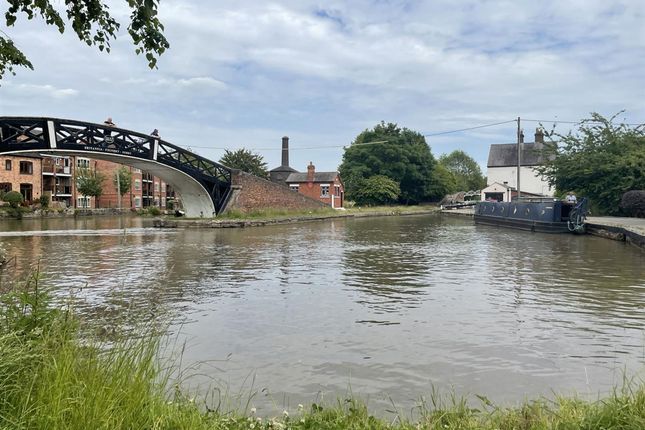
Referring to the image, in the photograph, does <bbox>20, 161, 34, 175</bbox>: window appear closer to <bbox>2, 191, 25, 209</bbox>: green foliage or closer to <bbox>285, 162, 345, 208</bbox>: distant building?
<bbox>2, 191, 25, 209</bbox>: green foliage

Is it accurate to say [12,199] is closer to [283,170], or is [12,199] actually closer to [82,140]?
[82,140]

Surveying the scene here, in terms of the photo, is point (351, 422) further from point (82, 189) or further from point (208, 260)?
point (82, 189)

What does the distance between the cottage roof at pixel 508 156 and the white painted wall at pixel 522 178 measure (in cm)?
70

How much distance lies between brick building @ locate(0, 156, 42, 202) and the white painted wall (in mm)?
55222

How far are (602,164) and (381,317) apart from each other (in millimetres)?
29056

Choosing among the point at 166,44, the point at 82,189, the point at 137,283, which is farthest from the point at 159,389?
the point at 82,189

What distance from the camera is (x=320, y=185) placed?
193 ft

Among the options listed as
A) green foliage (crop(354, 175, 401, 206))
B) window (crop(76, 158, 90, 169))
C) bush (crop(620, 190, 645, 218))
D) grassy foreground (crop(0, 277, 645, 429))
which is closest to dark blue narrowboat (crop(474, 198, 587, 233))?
bush (crop(620, 190, 645, 218))

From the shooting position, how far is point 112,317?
24.6 feet

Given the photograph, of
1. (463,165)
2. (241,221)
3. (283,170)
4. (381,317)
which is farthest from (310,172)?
(463,165)

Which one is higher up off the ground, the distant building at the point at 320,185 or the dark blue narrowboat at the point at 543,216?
the distant building at the point at 320,185

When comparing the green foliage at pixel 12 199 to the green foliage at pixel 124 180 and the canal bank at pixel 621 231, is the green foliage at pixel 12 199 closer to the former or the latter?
the green foliage at pixel 124 180

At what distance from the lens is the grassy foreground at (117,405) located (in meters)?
2.92

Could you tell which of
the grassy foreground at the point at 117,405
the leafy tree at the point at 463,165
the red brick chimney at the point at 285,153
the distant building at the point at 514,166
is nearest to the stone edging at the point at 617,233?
the grassy foreground at the point at 117,405
